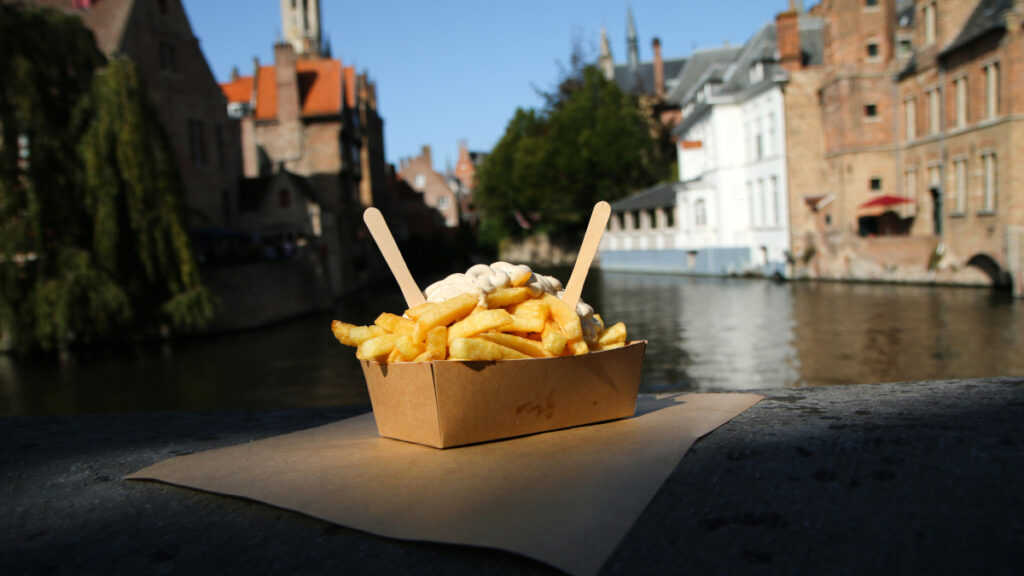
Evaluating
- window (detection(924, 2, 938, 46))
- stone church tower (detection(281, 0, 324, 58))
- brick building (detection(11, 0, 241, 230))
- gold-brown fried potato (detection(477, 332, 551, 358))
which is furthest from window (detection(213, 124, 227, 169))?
stone church tower (detection(281, 0, 324, 58))

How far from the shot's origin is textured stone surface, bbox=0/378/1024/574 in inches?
77.5

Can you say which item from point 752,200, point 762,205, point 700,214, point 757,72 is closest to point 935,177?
point 762,205

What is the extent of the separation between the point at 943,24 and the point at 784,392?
29809mm

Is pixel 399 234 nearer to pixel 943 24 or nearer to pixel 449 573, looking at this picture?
pixel 943 24

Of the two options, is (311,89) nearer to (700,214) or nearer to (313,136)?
(313,136)

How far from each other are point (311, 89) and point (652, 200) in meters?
21.1

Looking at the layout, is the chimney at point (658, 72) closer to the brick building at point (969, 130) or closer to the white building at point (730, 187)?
the white building at point (730, 187)

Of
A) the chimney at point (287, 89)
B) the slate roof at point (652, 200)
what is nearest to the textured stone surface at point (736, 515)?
the slate roof at point (652, 200)

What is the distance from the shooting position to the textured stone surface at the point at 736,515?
1970 mm

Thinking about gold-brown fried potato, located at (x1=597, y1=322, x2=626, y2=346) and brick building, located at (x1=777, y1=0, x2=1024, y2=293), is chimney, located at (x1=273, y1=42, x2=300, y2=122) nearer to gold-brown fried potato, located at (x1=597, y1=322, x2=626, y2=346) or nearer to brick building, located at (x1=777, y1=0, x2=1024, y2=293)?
brick building, located at (x1=777, y1=0, x2=1024, y2=293)

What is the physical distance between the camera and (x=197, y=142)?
33719 millimetres

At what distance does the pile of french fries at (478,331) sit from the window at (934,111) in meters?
31.2

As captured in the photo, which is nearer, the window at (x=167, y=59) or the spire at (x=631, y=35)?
the window at (x=167, y=59)

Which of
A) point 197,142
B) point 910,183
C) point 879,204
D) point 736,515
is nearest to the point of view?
point 736,515
